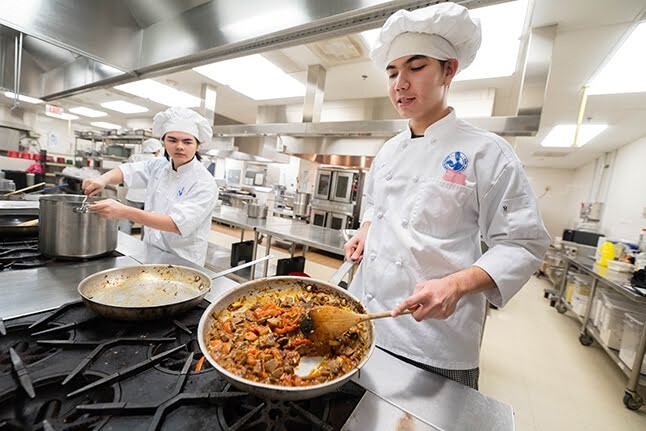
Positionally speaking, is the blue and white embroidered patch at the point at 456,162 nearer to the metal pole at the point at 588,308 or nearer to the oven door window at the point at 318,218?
the metal pole at the point at 588,308

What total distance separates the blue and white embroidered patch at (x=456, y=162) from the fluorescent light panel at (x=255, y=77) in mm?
2420

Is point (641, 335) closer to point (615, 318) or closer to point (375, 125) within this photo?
point (615, 318)

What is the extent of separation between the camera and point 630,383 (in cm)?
227

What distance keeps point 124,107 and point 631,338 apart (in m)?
9.39

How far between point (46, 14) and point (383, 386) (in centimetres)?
262

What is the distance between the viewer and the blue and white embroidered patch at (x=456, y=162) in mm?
906

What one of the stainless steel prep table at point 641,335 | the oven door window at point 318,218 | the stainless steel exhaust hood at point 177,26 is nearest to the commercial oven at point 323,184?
the oven door window at point 318,218

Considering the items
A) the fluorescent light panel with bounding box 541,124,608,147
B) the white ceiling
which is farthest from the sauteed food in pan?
the fluorescent light panel with bounding box 541,124,608,147

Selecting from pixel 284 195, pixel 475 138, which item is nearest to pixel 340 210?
pixel 284 195

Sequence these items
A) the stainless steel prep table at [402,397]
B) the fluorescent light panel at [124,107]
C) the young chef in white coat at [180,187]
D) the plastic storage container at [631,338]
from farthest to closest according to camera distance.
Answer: the fluorescent light panel at [124,107], the plastic storage container at [631,338], the young chef in white coat at [180,187], the stainless steel prep table at [402,397]

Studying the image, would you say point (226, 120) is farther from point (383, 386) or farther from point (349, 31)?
point (383, 386)

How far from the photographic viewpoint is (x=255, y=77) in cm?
340

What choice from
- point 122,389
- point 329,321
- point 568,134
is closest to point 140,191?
point 122,389

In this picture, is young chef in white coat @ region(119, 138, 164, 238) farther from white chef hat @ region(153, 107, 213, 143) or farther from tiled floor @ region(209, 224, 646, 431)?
tiled floor @ region(209, 224, 646, 431)
